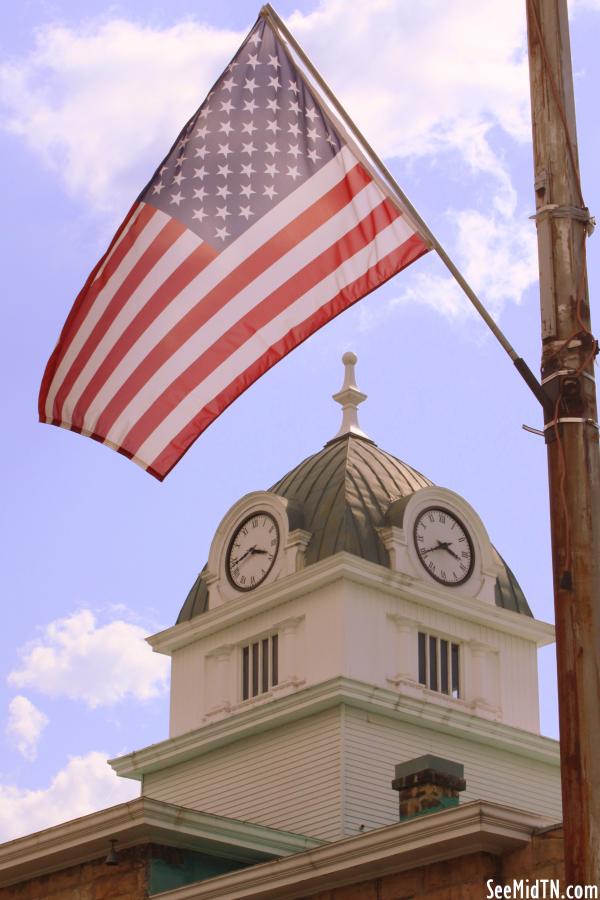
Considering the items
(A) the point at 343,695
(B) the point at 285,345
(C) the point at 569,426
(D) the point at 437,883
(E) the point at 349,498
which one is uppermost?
(E) the point at 349,498

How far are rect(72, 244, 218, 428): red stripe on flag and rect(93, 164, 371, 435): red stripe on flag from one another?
243 mm

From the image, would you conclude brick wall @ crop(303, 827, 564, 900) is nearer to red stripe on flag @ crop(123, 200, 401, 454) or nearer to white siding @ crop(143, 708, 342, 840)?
red stripe on flag @ crop(123, 200, 401, 454)

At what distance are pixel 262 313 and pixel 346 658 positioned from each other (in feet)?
66.0

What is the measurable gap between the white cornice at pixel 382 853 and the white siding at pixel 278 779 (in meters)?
8.49

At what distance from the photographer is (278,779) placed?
3331 cm

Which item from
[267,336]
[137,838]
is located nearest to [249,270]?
[267,336]

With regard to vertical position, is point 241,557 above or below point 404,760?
above

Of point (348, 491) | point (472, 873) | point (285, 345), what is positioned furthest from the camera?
point (348, 491)

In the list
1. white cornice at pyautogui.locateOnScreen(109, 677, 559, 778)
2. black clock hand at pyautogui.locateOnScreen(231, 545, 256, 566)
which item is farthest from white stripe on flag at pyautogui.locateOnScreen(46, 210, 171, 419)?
black clock hand at pyautogui.locateOnScreen(231, 545, 256, 566)

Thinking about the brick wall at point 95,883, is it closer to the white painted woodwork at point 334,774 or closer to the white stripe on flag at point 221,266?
the white painted woodwork at point 334,774

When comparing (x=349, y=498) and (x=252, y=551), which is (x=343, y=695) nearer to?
(x=349, y=498)

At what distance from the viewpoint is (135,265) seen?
15047 millimetres

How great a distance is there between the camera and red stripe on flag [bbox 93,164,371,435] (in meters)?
14.2

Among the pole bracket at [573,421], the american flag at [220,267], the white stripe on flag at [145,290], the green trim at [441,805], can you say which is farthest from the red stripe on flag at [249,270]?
the green trim at [441,805]
